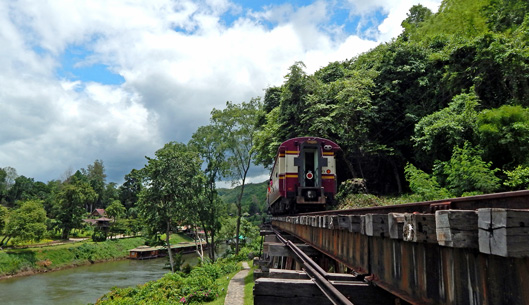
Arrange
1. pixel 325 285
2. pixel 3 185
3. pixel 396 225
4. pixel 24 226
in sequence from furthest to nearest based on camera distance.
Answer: pixel 3 185
pixel 24 226
pixel 325 285
pixel 396 225

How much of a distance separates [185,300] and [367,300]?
41.8 ft

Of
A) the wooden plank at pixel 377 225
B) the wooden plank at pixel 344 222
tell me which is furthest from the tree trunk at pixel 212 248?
the wooden plank at pixel 377 225

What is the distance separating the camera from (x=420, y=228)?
2170mm

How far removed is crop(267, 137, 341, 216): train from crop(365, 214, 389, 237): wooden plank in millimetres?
9610

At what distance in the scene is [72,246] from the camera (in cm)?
3903

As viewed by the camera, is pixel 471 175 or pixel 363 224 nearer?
pixel 363 224

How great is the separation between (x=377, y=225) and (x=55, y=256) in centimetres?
4115

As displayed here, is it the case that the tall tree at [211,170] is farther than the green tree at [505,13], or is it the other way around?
the tall tree at [211,170]

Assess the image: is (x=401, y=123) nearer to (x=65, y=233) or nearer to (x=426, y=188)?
(x=426, y=188)

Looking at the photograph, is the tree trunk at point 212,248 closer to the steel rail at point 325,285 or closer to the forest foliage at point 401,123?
the forest foliage at point 401,123

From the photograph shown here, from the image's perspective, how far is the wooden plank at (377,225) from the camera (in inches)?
111

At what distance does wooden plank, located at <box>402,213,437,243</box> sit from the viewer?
2.06m

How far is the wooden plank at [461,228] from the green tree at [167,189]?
27.4 m

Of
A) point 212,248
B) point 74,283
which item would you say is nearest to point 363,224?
point 74,283
